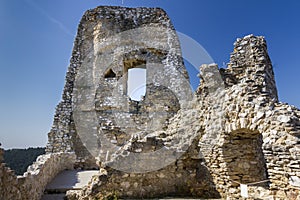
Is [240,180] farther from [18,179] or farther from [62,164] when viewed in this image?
[62,164]

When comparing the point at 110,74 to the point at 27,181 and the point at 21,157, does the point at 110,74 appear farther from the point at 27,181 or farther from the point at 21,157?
the point at 21,157

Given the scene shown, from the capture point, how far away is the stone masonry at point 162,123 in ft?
12.4

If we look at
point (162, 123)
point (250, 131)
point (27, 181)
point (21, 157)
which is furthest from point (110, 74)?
point (21, 157)

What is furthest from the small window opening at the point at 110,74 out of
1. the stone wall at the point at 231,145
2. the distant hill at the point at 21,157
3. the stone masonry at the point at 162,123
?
the distant hill at the point at 21,157

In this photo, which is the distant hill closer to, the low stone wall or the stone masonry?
the stone masonry

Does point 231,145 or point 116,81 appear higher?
point 116,81

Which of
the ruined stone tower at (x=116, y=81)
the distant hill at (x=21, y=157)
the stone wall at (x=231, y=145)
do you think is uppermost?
the ruined stone tower at (x=116, y=81)

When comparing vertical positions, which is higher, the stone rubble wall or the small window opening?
the small window opening

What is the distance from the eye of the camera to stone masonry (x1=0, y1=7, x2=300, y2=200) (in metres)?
3.79

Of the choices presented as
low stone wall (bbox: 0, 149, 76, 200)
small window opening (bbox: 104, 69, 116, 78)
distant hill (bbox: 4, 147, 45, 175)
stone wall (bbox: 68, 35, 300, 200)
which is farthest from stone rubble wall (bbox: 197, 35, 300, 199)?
distant hill (bbox: 4, 147, 45, 175)

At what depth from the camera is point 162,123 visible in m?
10.1

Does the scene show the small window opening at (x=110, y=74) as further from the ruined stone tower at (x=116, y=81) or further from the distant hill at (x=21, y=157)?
the distant hill at (x=21, y=157)

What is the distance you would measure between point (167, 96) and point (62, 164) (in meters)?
6.02

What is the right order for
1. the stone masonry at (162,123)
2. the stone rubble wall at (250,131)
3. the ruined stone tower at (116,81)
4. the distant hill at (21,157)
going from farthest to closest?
the distant hill at (21,157) < the ruined stone tower at (116,81) < the stone masonry at (162,123) < the stone rubble wall at (250,131)
